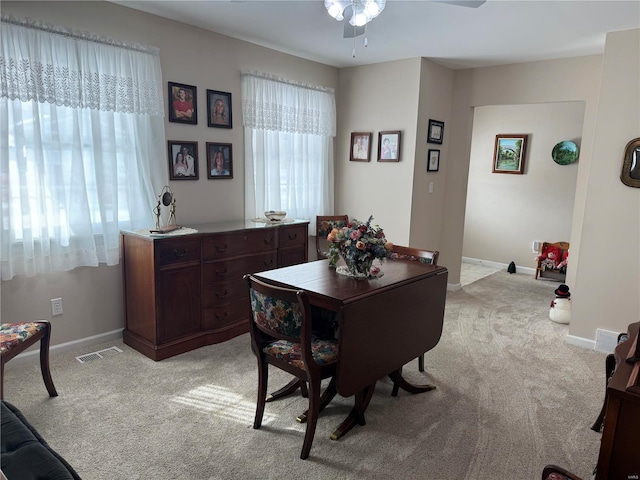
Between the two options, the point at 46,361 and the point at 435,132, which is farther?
the point at 435,132

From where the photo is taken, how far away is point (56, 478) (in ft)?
3.53

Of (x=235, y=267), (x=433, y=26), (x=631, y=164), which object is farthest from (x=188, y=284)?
(x=631, y=164)

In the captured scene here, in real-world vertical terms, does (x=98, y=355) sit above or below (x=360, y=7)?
below

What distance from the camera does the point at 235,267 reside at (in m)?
3.36

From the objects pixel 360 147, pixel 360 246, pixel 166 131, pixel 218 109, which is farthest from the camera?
pixel 360 147

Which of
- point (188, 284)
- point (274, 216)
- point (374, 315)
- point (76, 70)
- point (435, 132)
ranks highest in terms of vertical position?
point (76, 70)

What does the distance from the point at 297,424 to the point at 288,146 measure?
2.70m

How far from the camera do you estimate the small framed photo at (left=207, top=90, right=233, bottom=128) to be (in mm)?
3541

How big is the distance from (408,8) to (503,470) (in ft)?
8.78

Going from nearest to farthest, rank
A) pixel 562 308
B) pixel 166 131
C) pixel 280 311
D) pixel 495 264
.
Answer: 1. pixel 280 311
2. pixel 166 131
3. pixel 562 308
4. pixel 495 264

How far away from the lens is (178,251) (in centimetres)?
298

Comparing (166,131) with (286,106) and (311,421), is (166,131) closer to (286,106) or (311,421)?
(286,106)

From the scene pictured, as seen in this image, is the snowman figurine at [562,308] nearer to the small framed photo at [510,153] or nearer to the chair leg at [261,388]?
the small framed photo at [510,153]

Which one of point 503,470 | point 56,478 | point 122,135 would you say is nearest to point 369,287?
point 503,470
